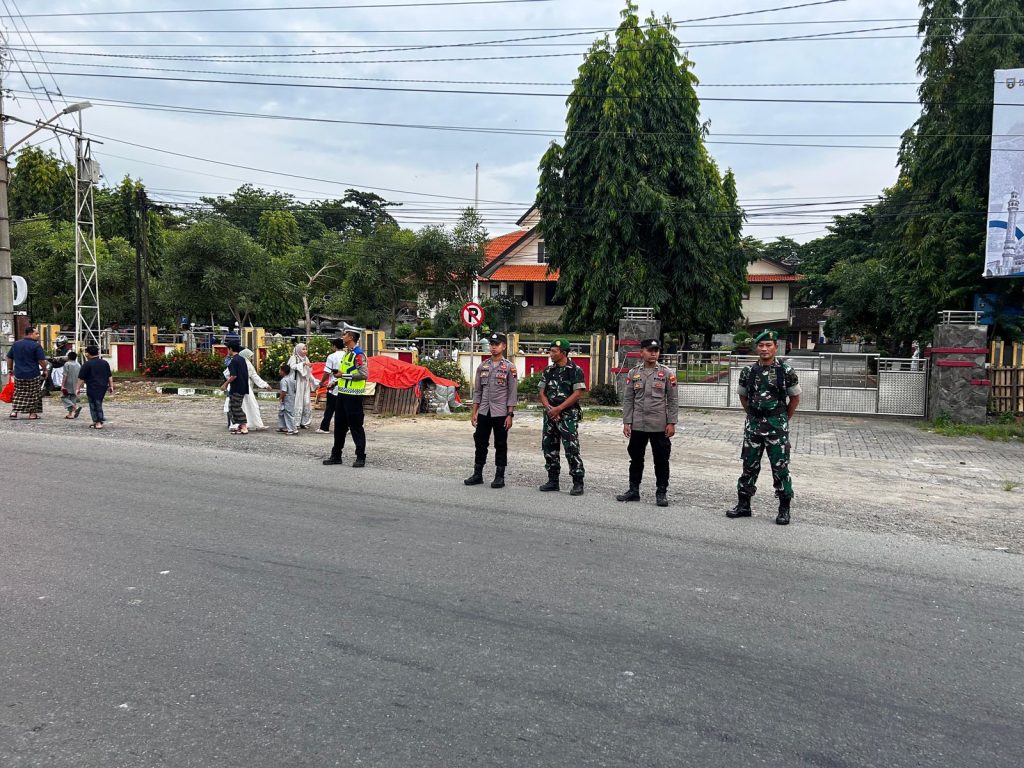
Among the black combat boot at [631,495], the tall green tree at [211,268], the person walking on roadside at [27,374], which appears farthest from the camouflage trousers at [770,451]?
the tall green tree at [211,268]

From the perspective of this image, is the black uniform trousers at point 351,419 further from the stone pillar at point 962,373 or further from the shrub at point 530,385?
the stone pillar at point 962,373

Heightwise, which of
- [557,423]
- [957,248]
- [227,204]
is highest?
[227,204]

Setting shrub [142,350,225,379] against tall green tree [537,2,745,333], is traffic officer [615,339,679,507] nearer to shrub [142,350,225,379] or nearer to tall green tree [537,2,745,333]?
tall green tree [537,2,745,333]

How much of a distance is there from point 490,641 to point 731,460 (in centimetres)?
794

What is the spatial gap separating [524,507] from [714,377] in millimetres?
11425

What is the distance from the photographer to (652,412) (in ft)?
25.5

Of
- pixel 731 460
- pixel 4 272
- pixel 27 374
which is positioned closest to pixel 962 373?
pixel 731 460

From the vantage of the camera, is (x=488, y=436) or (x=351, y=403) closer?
(x=488, y=436)

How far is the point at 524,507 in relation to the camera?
7.58 metres

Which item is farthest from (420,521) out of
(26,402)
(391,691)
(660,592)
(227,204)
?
(227,204)

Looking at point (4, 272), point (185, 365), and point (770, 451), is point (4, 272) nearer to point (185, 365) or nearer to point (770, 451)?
point (185, 365)

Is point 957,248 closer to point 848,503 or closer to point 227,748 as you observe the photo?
point 848,503

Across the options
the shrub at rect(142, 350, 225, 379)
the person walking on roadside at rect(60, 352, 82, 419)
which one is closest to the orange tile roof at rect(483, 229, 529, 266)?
the shrub at rect(142, 350, 225, 379)

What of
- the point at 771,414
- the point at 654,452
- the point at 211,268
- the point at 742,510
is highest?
the point at 211,268
